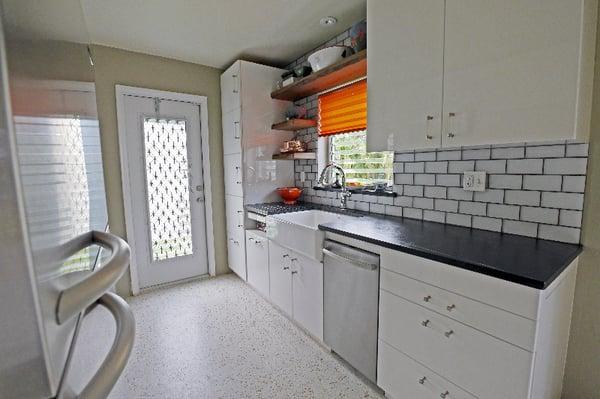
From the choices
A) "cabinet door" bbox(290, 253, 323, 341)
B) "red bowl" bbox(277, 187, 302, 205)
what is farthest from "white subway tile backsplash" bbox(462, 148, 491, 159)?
"red bowl" bbox(277, 187, 302, 205)

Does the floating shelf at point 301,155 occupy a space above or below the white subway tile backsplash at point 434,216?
above

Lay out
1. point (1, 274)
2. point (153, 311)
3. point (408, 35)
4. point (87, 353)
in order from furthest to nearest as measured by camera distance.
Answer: point (153, 311) → point (408, 35) → point (87, 353) → point (1, 274)

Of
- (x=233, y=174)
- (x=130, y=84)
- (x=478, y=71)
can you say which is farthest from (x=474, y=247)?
(x=130, y=84)

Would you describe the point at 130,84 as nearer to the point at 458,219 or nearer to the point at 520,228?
the point at 458,219

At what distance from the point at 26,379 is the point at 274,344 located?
1.99 m

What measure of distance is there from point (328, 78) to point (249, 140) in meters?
1.00

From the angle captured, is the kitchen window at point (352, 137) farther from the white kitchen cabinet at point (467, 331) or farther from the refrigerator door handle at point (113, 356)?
the refrigerator door handle at point (113, 356)

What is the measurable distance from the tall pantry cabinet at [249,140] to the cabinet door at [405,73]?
142 cm

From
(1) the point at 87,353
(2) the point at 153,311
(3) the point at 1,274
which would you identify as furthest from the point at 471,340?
(2) the point at 153,311

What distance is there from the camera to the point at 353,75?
2225 mm

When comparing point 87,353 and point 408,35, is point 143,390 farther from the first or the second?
point 408,35

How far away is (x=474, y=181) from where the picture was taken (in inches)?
62.4

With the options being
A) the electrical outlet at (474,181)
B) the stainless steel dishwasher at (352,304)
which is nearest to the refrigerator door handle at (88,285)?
the stainless steel dishwasher at (352,304)

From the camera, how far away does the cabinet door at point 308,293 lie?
191cm
